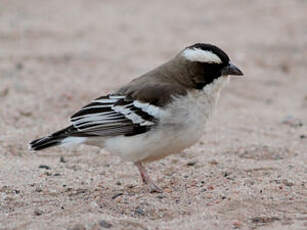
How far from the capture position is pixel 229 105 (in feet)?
35.8

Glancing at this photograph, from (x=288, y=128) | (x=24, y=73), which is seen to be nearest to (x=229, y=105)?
(x=288, y=128)

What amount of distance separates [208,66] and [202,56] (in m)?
0.11

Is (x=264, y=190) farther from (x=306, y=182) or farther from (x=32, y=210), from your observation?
(x=32, y=210)

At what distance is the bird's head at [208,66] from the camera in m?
7.09

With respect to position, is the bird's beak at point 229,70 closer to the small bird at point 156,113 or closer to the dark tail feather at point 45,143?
the small bird at point 156,113

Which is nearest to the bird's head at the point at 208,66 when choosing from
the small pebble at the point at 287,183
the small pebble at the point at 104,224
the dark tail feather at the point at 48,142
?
the small pebble at the point at 287,183

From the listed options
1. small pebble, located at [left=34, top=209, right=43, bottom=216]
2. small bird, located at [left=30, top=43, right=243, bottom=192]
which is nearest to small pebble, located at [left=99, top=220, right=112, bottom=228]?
small pebble, located at [left=34, top=209, right=43, bottom=216]

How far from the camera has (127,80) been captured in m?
11.4

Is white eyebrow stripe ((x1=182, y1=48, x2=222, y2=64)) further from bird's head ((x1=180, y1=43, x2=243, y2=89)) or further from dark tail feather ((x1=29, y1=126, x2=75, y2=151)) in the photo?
dark tail feather ((x1=29, y1=126, x2=75, y2=151))

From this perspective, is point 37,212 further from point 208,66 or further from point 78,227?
point 208,66

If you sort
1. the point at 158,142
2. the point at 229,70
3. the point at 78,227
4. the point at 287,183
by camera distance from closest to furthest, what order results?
1. the point at 78,227
2. the point at 158,142
3. the point at 287,183
4. the point at 229,70

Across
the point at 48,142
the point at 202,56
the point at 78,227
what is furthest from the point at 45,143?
the point at 202,56

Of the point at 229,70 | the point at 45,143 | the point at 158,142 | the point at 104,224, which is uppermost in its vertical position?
the point at 229,70

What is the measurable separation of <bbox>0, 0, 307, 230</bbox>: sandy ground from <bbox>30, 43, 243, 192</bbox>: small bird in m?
0.45
